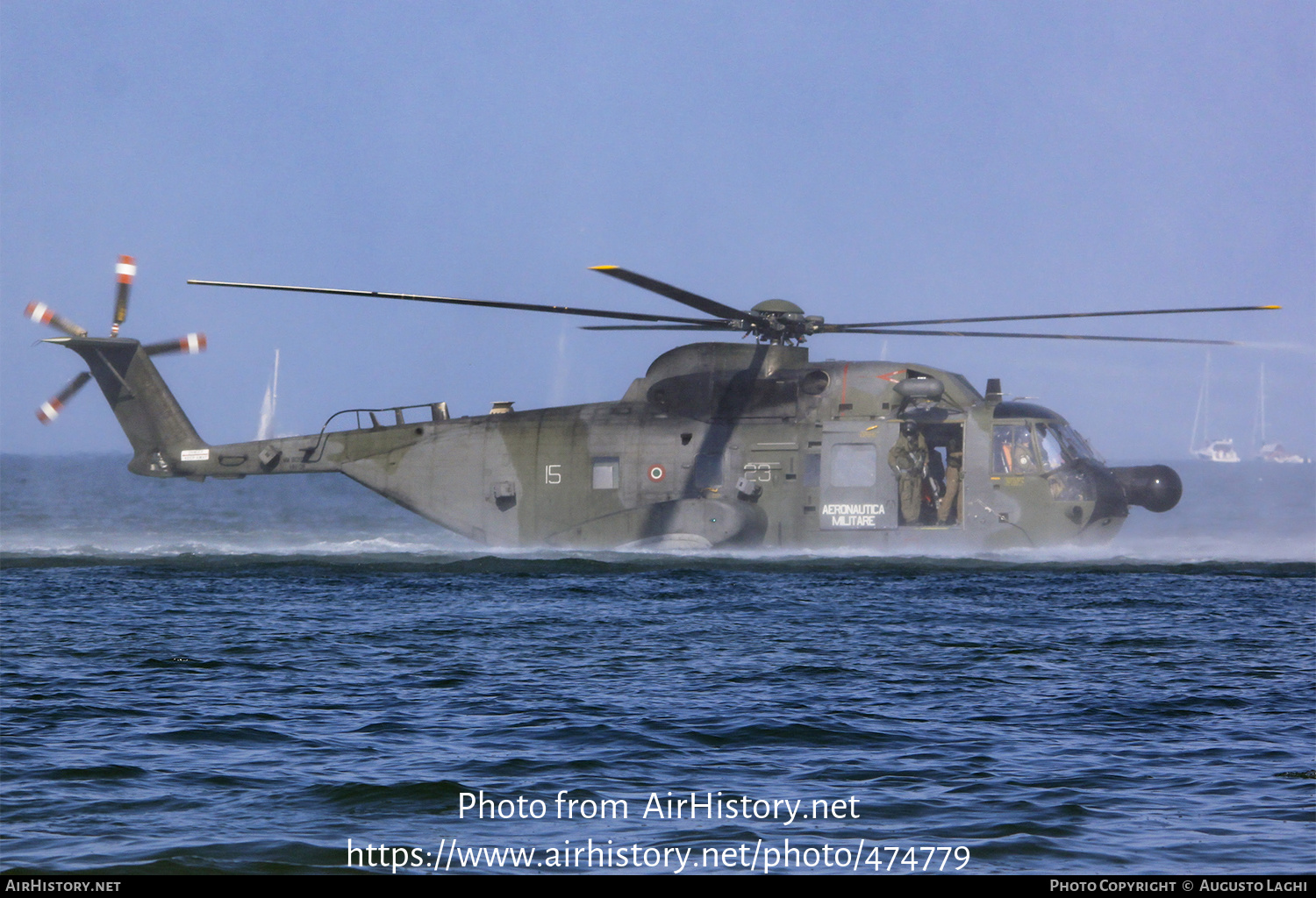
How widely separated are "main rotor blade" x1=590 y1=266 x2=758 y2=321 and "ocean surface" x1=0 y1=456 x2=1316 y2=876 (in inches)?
178

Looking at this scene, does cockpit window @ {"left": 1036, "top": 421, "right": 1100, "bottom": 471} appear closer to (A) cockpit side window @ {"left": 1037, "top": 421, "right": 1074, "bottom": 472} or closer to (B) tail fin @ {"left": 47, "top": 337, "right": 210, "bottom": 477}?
(A) cockpit side window @ {"left": 1037, "top": 421, "right": 1074, "bottom": 472}

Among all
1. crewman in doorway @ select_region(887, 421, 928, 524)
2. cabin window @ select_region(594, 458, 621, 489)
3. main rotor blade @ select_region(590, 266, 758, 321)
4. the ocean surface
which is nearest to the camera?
the ocean surface

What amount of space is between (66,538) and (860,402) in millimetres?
25320

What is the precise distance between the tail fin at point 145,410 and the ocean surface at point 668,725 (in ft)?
17.5

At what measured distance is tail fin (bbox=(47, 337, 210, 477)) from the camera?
26422 mm

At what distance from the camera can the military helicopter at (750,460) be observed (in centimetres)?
2170

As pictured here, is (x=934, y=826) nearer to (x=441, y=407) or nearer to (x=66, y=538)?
(x=441, y=407)

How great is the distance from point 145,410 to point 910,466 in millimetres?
16122

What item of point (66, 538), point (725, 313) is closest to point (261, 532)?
point (66, 538)

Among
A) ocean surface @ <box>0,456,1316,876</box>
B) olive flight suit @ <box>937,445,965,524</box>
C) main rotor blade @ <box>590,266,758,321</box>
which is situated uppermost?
main rotor blade @ <box>590,266,758,321</box>

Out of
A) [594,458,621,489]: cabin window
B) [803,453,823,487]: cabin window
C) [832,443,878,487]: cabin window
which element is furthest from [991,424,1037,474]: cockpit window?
[594,458,621,489]: cabin window

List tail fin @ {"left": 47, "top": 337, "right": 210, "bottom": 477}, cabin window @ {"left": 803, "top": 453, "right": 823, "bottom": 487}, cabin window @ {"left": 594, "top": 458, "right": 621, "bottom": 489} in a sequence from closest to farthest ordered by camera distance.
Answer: cabin window @ {"left": 803, "top": 453, "right": 823, "bottom": 487}, cabin window @ {"left": 594, "top": 458, "right": 621, "bottom": 489}, tail fin @ {"left": 47, "top": 337, "right": 210, "bottom": 477}
